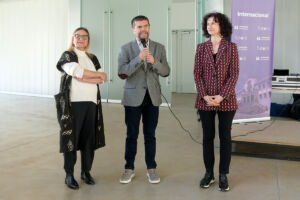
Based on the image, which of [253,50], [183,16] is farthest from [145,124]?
[183,16]

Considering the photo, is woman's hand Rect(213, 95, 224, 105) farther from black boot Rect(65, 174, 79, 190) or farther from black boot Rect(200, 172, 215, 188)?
black boot Rect(65, 174, 79, 190)

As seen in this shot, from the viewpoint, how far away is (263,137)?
158 inches

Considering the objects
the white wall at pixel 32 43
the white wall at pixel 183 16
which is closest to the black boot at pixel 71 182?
the white wall at pixel 32 43

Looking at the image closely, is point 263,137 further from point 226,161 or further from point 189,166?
point 226,161

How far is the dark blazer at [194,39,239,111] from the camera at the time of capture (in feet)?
9.20

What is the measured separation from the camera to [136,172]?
11.2ft

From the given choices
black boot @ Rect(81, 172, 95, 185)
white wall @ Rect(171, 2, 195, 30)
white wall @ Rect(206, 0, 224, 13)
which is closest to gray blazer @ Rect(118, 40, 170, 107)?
black boot @ Rect(81, 172, 95, 185)

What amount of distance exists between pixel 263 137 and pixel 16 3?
34.2ft

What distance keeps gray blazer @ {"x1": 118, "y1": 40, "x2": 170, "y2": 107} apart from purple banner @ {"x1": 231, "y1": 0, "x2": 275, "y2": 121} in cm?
174

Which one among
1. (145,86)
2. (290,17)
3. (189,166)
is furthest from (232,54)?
(290,17)

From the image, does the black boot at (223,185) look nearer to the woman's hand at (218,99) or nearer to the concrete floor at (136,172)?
the concrete floor at (136,172)

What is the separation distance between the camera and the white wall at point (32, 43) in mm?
10742

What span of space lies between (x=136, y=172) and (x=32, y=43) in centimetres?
923

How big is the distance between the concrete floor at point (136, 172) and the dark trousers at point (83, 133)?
23cm
